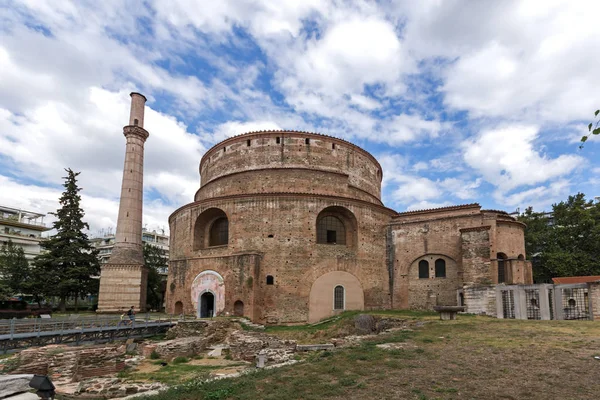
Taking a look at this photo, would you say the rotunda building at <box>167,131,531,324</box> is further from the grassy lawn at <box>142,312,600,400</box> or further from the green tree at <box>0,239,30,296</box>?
the green tree at <box>0,239,30,296</box>

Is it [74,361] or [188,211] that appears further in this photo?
[188,211]

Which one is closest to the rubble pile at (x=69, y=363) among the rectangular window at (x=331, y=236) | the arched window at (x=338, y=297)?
the arched window at (x=338, y=297)

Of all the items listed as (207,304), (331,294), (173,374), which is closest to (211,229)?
(207,304)

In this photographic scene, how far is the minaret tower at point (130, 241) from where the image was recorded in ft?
93.2

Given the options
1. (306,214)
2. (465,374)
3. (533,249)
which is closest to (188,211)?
(306,214)

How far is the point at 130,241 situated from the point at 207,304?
Answer: 9758mm

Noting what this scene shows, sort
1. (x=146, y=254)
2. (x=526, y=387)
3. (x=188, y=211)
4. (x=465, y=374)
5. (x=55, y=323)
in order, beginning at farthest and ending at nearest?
(x=146, y=254)
(x=188, y=211)
(x=55, y=323)
(x=465, y=374)
(x=526, y=387)

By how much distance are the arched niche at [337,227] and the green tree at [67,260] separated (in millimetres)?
18859

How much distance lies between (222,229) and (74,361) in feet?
44.1

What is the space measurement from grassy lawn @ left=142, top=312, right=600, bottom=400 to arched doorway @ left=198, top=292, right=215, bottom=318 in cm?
1323

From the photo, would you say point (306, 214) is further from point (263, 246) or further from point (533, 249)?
point (533, 249)

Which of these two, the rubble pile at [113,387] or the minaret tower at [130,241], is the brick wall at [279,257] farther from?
the rubble pile at [113,387]

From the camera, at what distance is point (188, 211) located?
2595 centimetres

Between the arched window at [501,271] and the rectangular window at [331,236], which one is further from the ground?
the rectangular window at [331,236]
